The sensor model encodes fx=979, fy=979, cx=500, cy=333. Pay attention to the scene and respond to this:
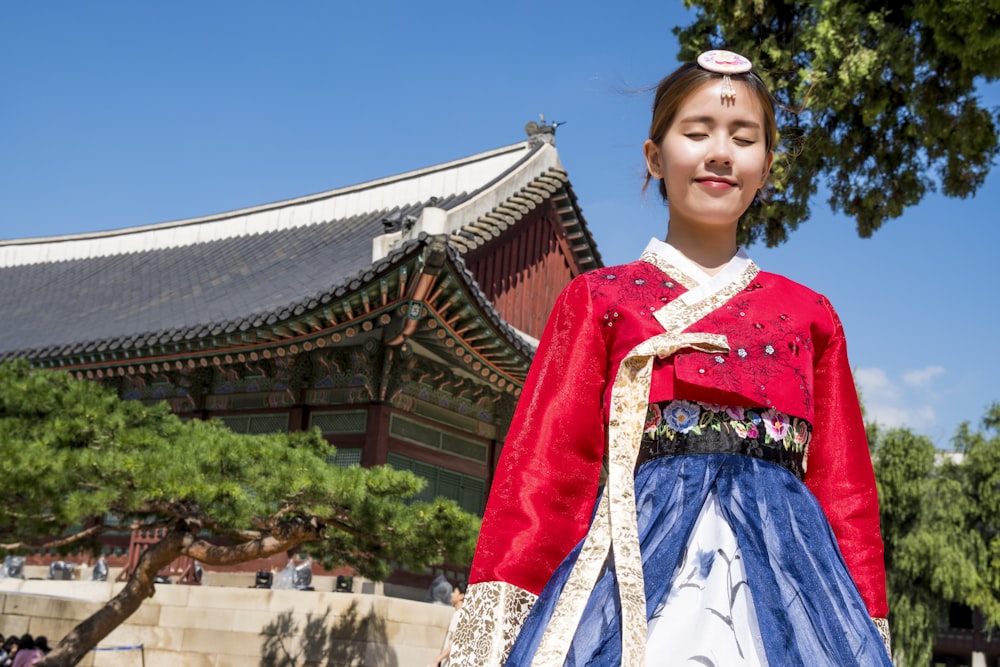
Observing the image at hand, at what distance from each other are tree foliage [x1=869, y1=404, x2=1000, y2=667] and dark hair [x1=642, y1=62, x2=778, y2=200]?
57.9 ft

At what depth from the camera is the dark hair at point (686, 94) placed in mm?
2229

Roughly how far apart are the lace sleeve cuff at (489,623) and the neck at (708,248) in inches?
34.3

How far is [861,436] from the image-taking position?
2209 mm

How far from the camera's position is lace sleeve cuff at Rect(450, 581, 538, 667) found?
5.98ft

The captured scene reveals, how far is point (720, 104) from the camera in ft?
7.23

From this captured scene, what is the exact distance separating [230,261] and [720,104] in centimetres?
1431

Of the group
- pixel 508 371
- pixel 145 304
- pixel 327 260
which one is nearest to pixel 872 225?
pixel 508 371

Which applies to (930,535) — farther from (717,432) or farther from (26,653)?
(717,432)

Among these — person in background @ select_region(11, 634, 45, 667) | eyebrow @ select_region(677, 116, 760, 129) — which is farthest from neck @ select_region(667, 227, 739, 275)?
person in background @ select_region(11, 634, 45, 667)

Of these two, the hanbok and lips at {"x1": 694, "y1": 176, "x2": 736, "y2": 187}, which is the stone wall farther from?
lips at {"x1": 694, "y1": 176, "x2": 736, "y2": 187}

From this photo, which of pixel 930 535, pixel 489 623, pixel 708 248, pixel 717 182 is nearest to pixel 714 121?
pixel 717 182

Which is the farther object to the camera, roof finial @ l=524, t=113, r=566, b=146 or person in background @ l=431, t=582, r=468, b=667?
roof finial @ l=524, t=113, r=566, b=146

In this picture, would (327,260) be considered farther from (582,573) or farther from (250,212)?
(582,573)

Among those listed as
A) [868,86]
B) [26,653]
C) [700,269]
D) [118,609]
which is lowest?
[26,653]
